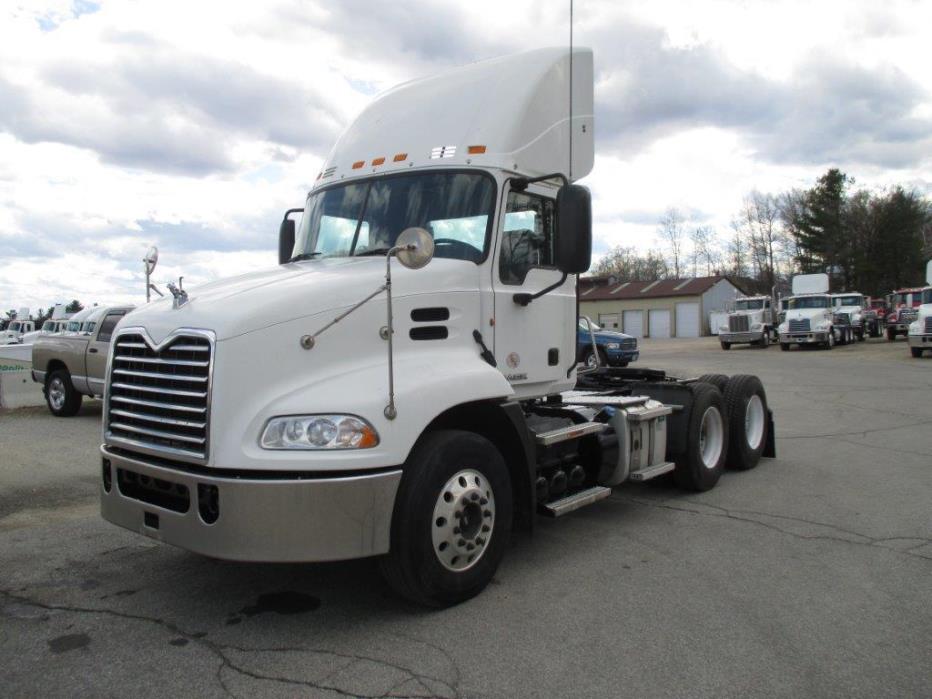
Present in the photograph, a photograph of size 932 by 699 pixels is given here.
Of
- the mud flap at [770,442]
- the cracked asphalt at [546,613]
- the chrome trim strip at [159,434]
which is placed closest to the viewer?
the cracked asphalt at [546,613]

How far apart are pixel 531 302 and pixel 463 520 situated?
175cm

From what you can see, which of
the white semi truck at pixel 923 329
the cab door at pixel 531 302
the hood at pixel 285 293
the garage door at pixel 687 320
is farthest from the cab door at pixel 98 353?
the garage door at pixel 687 320

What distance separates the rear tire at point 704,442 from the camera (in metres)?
7.13

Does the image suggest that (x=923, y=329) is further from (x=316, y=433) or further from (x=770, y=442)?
(x=316, y=433)

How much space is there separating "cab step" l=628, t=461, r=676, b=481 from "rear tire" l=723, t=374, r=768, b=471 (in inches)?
60.4

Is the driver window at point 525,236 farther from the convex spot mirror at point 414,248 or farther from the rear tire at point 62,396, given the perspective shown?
the rear tire at point 62,396

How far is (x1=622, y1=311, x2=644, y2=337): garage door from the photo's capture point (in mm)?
59438

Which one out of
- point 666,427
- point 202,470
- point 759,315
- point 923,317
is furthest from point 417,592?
point 759,315

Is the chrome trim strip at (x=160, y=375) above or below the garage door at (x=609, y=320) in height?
below

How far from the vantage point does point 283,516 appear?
371 cm

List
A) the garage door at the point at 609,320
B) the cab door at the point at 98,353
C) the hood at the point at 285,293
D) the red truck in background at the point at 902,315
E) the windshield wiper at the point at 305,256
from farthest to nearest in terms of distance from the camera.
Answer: the garage door at the point at 609,320, the red truck in background at the point at 902,315, the cab door at the point at 98,353, the windshield wiper at the point at 305,256, the hood at the point at 285,293

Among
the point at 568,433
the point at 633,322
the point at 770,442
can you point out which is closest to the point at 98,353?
the point at 568,433

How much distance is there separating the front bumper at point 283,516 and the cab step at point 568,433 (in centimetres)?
140

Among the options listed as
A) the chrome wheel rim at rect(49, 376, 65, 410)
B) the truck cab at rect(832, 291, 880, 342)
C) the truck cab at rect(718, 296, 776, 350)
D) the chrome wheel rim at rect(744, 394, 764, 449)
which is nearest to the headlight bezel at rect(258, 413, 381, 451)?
the chrome wheel rim at rect(744, 394, 764, 449)
